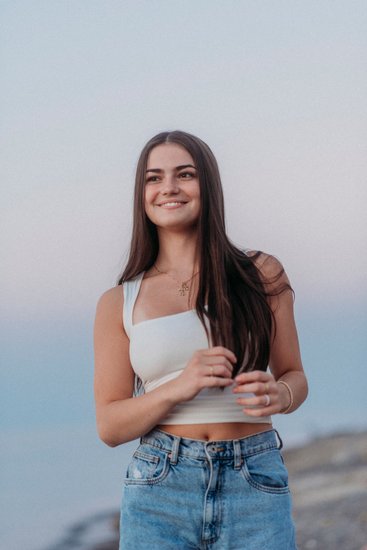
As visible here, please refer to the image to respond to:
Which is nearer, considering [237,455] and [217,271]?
[237,455]

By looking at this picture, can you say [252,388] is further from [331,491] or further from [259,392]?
[331,491]

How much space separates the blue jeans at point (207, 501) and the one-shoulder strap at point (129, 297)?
0.23 metres

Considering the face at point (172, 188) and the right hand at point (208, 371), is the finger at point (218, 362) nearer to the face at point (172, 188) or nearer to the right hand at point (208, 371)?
the right hand at point (208, 371)

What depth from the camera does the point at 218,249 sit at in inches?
64.3

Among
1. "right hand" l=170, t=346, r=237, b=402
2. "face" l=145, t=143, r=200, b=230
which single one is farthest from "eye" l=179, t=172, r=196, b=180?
"right hand" l=170, t=346, r=237, b=402

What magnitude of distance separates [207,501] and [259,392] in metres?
0.20

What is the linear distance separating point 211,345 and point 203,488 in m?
0.24

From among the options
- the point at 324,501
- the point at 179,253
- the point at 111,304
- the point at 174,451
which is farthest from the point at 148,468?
the point at 324,501

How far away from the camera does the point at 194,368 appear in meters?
1.42

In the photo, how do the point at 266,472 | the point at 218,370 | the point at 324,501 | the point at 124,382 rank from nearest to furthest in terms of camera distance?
the point at 218,370
the point at 266,472
the point at 124,382
the point at 324,501

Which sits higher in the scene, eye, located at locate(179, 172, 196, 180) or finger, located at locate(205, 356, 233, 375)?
eye, located at locate(179, 172, 196, 180)

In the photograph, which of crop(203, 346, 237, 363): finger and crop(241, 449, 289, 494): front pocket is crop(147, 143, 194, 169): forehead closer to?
crop(203, 346, 237, 363): finger

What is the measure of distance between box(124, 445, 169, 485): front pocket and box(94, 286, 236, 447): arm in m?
0.04

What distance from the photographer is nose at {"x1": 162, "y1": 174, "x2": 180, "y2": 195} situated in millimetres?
1624
